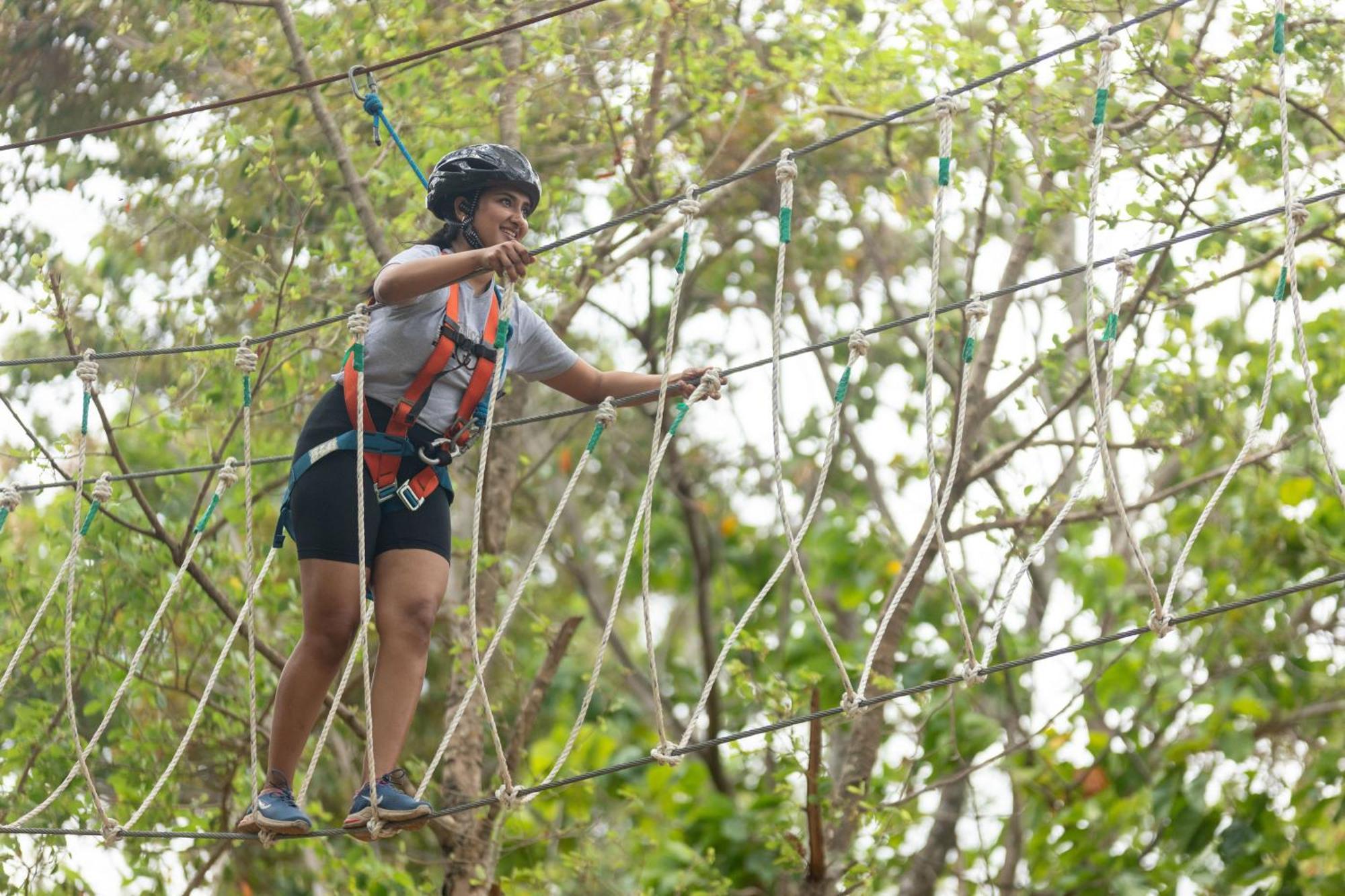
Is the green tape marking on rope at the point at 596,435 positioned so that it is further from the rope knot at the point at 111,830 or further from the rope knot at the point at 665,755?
the rope knot at the point at 111,830

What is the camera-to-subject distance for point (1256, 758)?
7.20 meters

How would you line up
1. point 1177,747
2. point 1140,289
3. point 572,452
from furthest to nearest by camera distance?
point 572,452 → point 1177,747 → point 1140,289

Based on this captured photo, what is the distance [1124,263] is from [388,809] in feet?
5.57

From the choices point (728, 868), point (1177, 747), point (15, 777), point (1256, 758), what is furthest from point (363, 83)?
point (1256, 758)

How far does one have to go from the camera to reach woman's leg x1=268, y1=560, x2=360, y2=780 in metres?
3.24

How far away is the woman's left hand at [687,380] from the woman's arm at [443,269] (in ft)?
1.93

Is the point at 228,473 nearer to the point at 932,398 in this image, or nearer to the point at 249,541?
the point at 249,541

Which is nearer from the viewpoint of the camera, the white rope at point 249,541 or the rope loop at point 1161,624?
the rope loop at point 1161,624

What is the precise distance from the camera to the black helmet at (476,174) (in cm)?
333

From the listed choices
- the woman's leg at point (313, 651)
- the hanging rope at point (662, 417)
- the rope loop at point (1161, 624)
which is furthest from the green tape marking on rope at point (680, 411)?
the rope loop at point (1161, 624)

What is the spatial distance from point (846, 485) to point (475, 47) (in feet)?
11.8

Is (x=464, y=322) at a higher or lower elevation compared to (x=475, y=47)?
lower

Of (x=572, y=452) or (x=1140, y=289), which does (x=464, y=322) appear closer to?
(x=1140, y=289)

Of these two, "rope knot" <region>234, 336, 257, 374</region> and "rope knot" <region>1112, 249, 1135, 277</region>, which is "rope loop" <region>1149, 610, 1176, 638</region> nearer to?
"rope knot" <region>1112, 249, 1135, 277</region>
